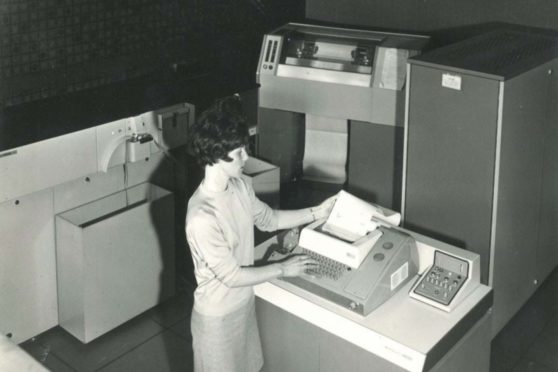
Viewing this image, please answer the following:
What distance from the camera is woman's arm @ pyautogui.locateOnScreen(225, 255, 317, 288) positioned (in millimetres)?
2422

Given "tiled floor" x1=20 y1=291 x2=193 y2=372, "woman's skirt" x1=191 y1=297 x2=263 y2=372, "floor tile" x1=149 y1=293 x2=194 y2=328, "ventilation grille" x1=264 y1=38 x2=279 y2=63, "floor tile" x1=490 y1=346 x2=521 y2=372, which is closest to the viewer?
"woman's skirt" x1=191 y1=297 x2=263 y2=372

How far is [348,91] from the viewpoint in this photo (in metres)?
4.25

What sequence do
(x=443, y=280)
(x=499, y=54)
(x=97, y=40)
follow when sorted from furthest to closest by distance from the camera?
1. (x=97, y=40)
2. (x=499, y=54)
3. (x=443, y=280)

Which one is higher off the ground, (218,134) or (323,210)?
(218,134)

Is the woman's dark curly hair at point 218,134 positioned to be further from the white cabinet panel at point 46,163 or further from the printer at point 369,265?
the white cabinet panel at point 46,163

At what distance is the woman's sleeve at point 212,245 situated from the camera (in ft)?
7.75

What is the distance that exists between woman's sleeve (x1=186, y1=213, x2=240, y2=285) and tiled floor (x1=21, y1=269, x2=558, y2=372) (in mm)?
1146

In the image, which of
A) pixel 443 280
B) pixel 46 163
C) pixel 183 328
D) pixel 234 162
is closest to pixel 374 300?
pixel 443 280

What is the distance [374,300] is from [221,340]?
0.55 metres

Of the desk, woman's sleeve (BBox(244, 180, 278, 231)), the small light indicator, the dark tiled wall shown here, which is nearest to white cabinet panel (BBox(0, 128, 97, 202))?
the dark tiled wall

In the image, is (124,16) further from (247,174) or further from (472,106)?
(472,106)

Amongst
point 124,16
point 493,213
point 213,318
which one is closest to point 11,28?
Result: point 124,16

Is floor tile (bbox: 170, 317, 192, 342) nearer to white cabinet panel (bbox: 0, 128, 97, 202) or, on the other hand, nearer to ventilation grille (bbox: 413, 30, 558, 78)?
white cabinet panel (bbox: 0, 128, 97, 202)

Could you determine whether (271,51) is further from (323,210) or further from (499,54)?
(323,210)
